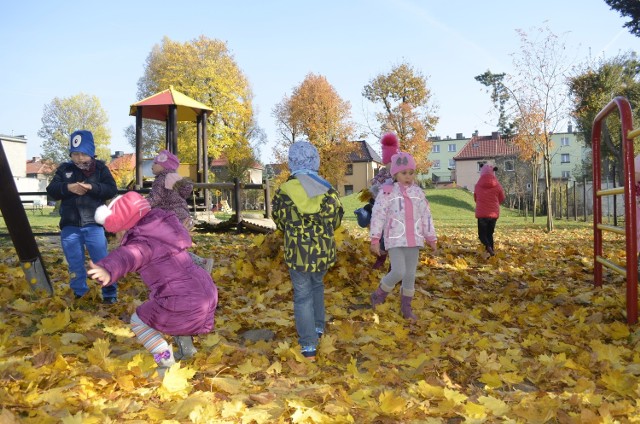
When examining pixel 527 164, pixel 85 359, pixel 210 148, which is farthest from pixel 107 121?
pixel 85 359

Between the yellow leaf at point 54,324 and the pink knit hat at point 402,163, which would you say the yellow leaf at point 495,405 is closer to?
the pink knit hat at point 402,163

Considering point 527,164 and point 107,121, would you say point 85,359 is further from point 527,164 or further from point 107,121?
point 107,121

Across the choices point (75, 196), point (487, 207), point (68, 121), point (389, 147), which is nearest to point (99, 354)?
point (75, 196)

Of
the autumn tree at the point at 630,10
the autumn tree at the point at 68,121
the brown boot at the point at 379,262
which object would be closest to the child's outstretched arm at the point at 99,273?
the brown boot at the point at 379,262

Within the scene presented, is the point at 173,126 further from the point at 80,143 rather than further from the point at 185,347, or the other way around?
the point at 185,347

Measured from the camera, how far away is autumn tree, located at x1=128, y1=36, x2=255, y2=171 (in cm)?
3416

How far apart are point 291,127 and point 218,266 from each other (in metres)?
39.7

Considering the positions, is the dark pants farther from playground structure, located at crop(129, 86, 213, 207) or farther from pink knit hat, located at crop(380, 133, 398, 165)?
playground structure, located at crop(129, 86, 213, 207)

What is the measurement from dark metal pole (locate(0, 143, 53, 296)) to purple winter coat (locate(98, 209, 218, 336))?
226 cm

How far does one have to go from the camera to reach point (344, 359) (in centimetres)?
371

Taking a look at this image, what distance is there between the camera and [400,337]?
4.19 meters

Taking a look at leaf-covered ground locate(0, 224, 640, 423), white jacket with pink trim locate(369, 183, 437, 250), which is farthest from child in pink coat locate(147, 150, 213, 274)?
white jacket with pink trim locate(369, 183, 437, 250)

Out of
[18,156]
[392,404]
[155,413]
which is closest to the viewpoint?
[155,413]

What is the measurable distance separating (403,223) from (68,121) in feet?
174
